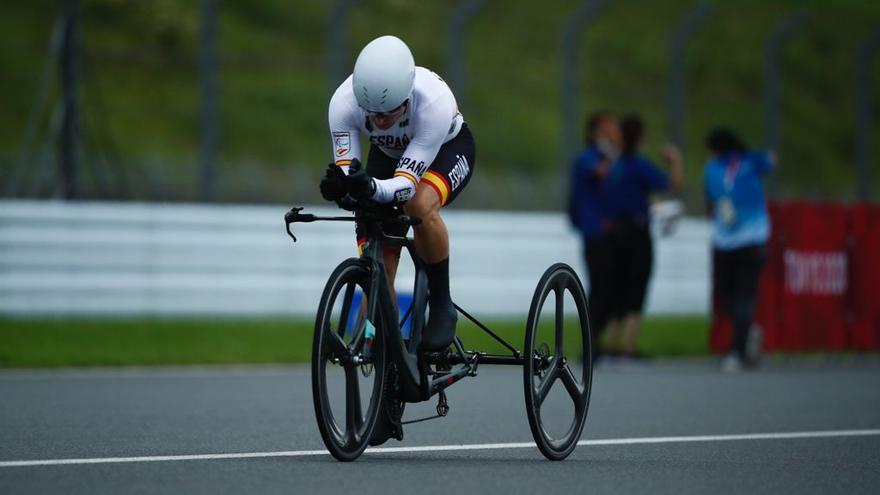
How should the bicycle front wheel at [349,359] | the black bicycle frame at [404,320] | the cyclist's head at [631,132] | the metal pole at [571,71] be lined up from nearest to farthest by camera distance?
1. the bicycle front wheel at [349,359]
2. the black bicycle frame at [404,320]
3. the cyclist's head at [631,132]
4. the metal pole at [571,71]

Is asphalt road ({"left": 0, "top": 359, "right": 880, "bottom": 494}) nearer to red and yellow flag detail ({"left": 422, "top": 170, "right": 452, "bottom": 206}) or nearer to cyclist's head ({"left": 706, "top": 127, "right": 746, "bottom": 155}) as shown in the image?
red and yellow flag detail ({"left": 422, "top": 170, "right": 452, "bottom": 206})

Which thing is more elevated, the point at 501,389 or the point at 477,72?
the point at 477,72

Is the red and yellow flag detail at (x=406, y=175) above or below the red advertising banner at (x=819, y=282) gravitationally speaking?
above

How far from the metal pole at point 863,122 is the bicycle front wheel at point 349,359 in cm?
1395

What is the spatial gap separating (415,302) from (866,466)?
74.2 inches

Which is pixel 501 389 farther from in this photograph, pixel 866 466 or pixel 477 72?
pixel 477 72

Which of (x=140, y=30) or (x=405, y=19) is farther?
(x=140, y=30)

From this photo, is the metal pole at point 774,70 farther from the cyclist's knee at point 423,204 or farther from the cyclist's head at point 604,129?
the cyclist's knee at point 423,204

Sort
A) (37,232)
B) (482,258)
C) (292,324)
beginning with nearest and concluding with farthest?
(37,232) < (292,324) < (482,258)

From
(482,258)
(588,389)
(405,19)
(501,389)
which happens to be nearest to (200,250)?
(482,258)

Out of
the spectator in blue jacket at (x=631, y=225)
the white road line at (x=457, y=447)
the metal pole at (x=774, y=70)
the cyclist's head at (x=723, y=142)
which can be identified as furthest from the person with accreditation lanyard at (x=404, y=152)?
the metal pole at (x=774, y=70)

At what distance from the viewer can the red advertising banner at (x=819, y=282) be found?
1461cm

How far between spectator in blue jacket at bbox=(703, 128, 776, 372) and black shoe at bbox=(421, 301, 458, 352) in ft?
23.5

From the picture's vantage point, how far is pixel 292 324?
51.2ft
